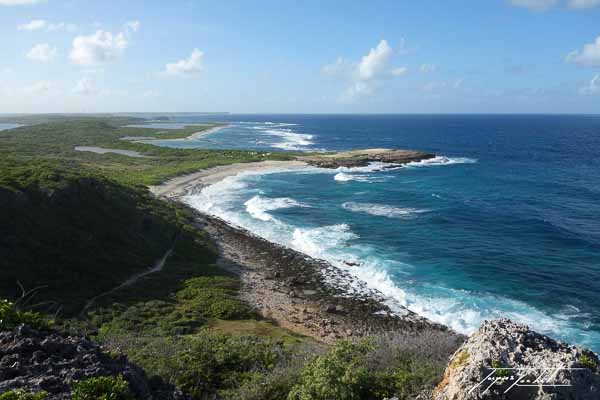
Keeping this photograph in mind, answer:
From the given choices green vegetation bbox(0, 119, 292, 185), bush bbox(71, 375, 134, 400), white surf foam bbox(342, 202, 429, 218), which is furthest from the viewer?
green vegetation bbox(0, 119, 292, 185)

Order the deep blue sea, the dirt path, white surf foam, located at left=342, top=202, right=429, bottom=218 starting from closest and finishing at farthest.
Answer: the dirt path, the deep blue sea, white surf foam, located at left=342, top=202, right=429, bottom=218

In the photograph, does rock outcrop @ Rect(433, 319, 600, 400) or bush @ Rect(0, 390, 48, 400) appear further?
rock outcrop @ Rect(433, 319, 600, 400)

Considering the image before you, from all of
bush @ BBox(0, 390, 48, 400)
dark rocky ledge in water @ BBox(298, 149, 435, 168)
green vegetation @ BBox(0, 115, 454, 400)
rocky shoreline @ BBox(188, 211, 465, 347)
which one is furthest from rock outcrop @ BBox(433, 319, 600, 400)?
dark rocky ledge in water @ BBox(298, 149, 435, 168)

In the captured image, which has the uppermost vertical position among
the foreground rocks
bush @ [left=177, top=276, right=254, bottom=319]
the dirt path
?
the foreground rocks

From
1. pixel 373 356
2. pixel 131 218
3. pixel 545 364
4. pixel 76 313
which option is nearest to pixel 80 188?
pixel 131 218

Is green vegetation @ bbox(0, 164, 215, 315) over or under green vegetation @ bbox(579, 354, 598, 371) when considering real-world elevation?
under

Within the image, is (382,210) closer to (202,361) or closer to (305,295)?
(305,295)

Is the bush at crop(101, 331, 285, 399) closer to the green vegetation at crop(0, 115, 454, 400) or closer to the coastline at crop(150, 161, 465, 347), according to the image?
the green vegetation at crop(0, 115, 454, 400)

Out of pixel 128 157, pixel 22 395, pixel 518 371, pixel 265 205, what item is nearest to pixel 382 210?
pixel 265 205

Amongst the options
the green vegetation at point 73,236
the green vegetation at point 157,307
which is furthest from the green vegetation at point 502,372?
the green vegetation at point 73,236
